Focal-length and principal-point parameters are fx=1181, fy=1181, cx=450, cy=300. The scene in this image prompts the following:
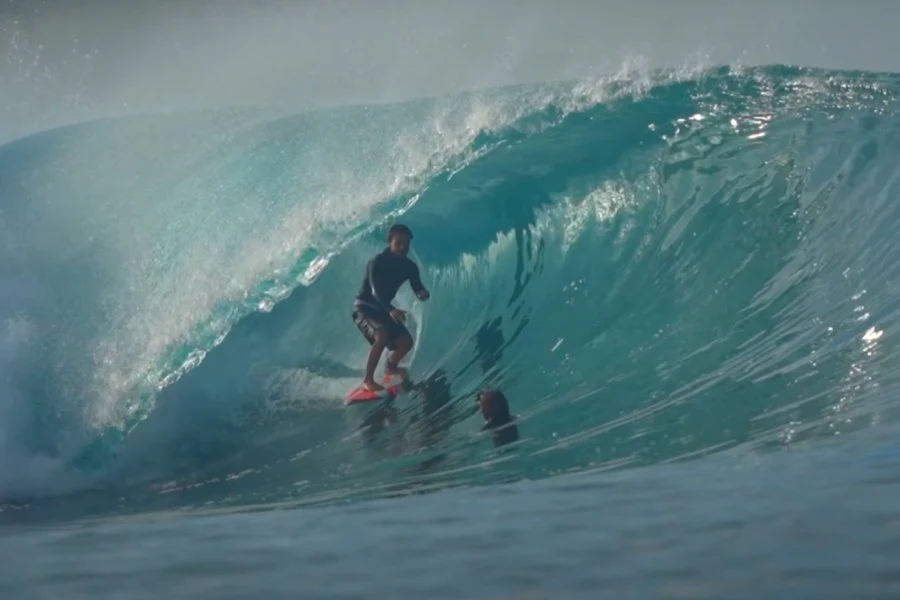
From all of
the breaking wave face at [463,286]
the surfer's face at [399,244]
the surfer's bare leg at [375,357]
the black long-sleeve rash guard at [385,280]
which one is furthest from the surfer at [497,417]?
the surfer's face at [399,244]

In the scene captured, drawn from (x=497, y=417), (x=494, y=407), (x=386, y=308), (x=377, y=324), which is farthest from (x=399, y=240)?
(x=497, y=417)

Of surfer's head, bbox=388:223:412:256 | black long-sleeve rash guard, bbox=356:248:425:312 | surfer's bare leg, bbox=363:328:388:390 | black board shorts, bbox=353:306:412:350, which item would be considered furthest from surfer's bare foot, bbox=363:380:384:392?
surfer's head, bbox=388:223:412:256

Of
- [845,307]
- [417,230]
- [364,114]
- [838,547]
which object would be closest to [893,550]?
[838,547]

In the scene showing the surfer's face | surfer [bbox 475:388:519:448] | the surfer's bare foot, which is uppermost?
the surfer's face

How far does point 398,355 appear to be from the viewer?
31.3 ft

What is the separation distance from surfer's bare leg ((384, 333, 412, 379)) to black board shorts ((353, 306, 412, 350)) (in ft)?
0.11

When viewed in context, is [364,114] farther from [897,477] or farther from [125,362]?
[897,477]

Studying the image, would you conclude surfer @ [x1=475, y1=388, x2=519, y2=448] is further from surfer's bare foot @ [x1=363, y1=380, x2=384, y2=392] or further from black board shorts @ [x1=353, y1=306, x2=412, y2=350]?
black board shorts @ [x1=353, y1=306, x2=412, y2=350]

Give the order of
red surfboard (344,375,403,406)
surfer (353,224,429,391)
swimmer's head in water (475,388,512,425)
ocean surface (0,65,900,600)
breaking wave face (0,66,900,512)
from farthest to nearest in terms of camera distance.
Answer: surfer (353,224,429,391), red surfboard (344,375,403,406), swimmer's head in water (475,388,512,425), breaking wave face (0,66,900,512), ocean surface (0,65,900,600)

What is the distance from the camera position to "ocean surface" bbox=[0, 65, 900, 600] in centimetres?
425

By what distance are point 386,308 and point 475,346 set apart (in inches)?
38.0

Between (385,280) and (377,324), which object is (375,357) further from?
(385,280)

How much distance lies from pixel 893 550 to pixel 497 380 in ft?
18.5

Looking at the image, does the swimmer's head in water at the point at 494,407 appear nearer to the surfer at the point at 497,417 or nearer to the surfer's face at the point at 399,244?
the surfer at the point at 497,417
